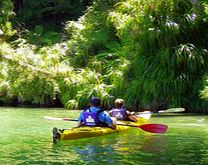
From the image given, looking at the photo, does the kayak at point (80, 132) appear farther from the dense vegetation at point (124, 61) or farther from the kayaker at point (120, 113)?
the dense vegetation at point (124, 61)

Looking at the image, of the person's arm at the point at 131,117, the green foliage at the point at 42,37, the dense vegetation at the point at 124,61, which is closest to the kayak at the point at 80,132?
the person's arm at the point at 131,117

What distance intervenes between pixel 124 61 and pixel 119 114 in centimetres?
768

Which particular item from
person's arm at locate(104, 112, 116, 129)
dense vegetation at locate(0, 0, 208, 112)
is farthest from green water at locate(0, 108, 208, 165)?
dense vegetation at locate(0, 0, 208, 112)

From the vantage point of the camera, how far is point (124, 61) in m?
20.7

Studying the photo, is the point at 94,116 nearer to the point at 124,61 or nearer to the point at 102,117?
the point at 102,117

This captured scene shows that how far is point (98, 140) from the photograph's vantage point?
437 inches

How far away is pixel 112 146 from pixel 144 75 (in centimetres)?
949

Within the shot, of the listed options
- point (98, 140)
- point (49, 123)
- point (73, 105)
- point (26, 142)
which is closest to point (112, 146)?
point (98, 140)

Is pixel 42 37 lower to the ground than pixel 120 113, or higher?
higher

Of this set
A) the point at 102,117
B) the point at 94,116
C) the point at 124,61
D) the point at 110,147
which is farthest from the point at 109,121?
the point at 124,61

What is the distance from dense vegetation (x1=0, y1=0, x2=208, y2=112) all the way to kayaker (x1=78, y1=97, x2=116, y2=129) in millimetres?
5902

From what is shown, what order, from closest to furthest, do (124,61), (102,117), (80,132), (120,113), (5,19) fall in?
(80,132)
(102,117)
(120,113)
(124,61)
(5,19)

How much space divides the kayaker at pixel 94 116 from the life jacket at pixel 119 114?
1.55 meters

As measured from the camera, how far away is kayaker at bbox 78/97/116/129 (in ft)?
36.7
